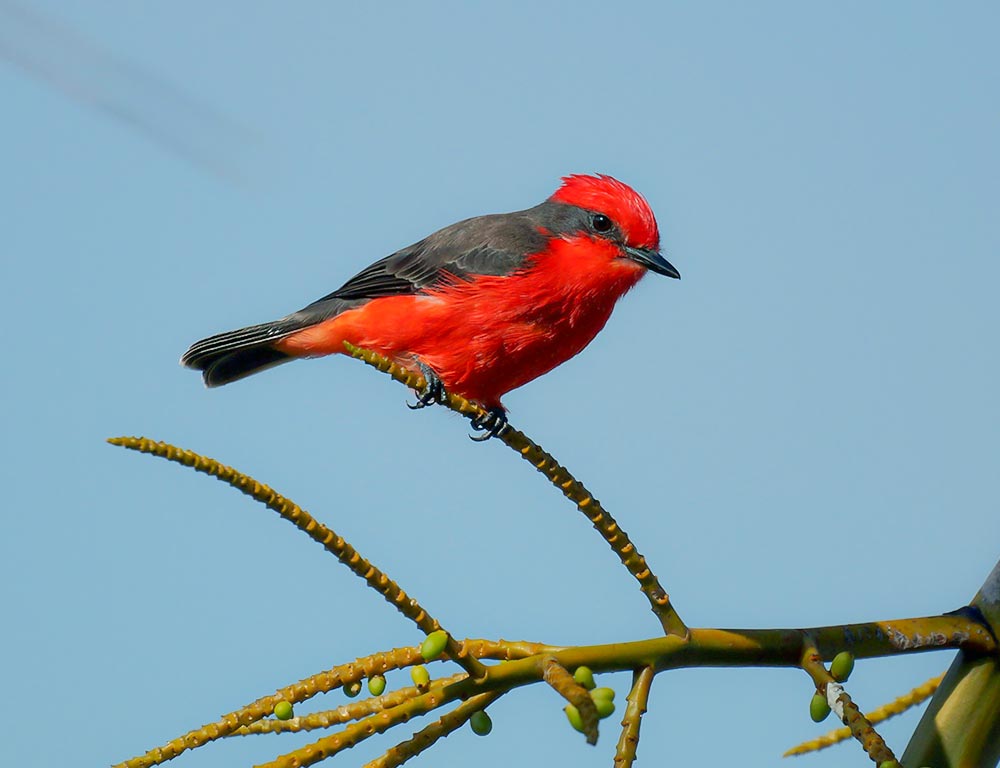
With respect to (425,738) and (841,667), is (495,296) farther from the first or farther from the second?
(425,738)

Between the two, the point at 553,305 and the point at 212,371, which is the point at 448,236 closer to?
the point at 553,305

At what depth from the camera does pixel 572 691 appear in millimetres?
1709

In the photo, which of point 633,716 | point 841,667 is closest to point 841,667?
point 841,667

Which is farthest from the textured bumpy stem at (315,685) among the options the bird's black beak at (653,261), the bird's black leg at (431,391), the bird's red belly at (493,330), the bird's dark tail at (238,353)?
the bird's dark tail at (238,353)

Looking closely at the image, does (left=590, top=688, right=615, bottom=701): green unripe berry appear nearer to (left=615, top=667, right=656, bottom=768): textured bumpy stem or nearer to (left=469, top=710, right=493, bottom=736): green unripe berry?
(left=615, top=667, right=656, bottom=768): textured bumpy stem

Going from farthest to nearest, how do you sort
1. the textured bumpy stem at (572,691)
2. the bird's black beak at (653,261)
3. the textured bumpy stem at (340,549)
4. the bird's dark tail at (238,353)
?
the bird's dark tail at (238,353) → the bird's black beak at (653,261) → the textured bumpy stem at (340,549) → the textured bumpy stem at (572,691)

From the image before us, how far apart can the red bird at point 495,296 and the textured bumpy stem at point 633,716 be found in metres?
2.49

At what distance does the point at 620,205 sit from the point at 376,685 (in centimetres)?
326

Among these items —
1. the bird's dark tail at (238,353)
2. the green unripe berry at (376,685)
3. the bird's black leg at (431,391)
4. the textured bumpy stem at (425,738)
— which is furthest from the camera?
the bird's dark tail at (238,353)

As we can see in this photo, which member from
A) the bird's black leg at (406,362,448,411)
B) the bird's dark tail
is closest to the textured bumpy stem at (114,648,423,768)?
the bird's black leg at (406,362,448,411)

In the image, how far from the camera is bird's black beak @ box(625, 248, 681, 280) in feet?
16.0

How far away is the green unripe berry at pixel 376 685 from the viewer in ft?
6.67

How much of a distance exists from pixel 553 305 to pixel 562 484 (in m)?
2.56

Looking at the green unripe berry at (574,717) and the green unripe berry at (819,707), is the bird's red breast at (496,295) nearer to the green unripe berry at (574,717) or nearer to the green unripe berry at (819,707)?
the green unripe berry at (819,707)
